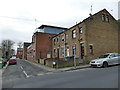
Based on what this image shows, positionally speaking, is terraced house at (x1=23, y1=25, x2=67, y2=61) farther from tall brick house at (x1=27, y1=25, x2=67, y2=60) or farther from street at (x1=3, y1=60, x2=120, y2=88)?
street at (x1=3, y1=60, x2=120, y2=88)

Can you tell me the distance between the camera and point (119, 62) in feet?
37.4

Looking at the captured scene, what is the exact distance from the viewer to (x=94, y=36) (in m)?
16.2

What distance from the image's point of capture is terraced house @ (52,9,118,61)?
1545cm

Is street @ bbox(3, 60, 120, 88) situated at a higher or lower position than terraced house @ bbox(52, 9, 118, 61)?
lower

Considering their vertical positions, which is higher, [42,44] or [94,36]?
[94,36]

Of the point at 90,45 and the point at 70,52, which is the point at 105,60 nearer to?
the point at 90,45

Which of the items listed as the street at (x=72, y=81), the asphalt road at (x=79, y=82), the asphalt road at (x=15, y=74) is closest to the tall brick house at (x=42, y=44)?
the asphalt road at (x=15, y=74)

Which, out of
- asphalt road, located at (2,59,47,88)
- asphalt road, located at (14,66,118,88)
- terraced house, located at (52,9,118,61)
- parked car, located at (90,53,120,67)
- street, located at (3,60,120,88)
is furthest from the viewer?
terraced house, located at (52,9,118,61)

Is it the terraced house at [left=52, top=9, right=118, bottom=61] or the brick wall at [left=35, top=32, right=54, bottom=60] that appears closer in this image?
the terraced house at [left=52, top=9, right=118, bottom=61]

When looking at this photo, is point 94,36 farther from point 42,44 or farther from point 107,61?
point 42,44

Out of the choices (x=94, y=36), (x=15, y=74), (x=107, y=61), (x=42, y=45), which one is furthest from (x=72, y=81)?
(x=42, y=45)

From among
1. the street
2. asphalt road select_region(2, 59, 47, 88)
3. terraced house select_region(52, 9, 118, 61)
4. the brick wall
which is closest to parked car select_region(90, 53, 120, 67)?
the street

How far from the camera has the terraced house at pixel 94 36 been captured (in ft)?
50.7

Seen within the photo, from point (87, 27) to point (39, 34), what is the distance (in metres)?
15.6
